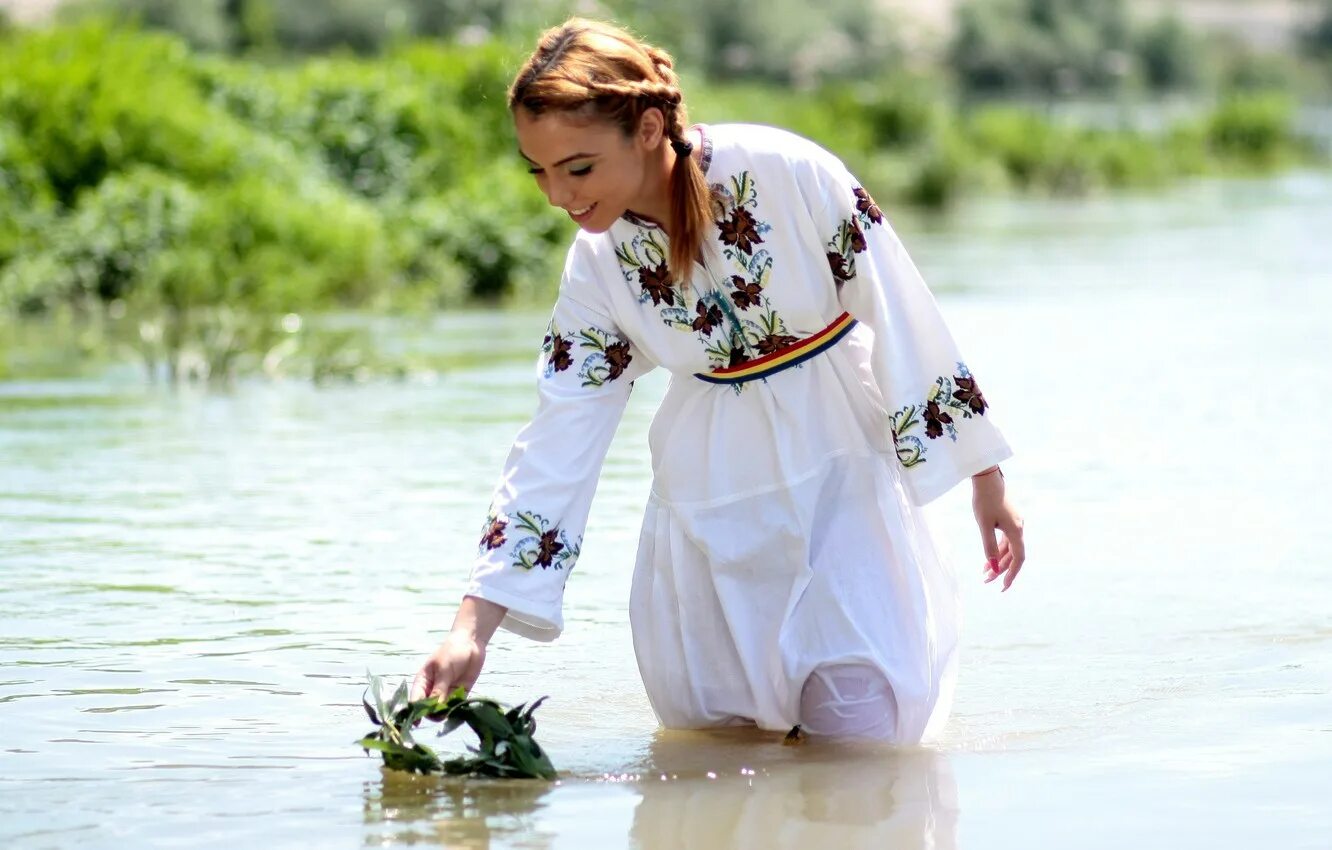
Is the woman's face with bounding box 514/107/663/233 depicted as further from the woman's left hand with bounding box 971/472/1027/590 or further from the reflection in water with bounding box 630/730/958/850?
the reflection in water with bounding box 630/730/958/850

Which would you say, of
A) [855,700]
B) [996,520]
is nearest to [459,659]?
[855,700]

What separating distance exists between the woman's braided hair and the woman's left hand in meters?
0.61

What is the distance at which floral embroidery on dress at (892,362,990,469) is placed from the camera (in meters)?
3.85

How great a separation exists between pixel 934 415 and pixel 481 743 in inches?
36.6

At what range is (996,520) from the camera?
385cm

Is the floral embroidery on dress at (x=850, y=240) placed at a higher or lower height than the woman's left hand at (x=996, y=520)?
higher

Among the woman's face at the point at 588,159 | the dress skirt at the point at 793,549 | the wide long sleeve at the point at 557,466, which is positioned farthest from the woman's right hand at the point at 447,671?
the woman's face at the point at 588,159

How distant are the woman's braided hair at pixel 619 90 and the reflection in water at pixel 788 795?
83 centimetres

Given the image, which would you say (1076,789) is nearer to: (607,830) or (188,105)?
(607,830)

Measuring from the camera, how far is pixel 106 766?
4.02 meters

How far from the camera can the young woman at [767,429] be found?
12.5ft

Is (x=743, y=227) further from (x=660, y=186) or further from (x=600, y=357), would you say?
(x=600, y=357)

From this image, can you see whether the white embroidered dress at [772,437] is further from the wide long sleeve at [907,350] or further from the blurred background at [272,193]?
the blurred background at [272,193]

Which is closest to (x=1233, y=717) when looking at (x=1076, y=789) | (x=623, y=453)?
(x=1076, y=789)
